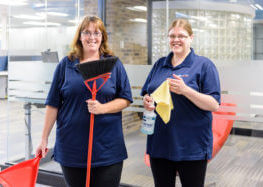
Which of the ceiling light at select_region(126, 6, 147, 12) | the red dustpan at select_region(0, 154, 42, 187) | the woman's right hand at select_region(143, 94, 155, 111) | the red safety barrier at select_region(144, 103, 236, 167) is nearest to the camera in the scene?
the woman's right hand at select_region(143, 94, 155, 111)

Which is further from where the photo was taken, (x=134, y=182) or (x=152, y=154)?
(x=134, y=182)

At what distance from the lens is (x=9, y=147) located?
4.25 meters

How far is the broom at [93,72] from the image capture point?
1.77 meters

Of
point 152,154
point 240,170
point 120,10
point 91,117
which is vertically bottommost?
point 240,170

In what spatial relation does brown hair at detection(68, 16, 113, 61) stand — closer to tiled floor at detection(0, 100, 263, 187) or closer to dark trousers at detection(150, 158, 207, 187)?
dark trousers at detection(150, 158, 207, 187)

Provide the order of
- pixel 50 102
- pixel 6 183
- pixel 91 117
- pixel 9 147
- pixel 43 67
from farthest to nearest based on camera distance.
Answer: pixel 9 147 → pixel 43 67 → pixel 6 183 → pixel 50 102 → pixel 91 117

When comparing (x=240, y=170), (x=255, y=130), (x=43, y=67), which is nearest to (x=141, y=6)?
(x=43, y=67)

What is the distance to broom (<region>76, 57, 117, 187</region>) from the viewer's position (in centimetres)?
177

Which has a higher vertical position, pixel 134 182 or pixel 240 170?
pixel 240 170

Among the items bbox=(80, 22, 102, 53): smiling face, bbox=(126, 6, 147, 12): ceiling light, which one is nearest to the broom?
bbox=(80, 22, 102, 53): smiling face

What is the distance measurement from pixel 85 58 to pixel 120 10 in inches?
73.1

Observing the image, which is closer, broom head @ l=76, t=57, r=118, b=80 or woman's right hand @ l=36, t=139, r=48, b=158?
broom head @ l=76, t=57, r=118, b=80

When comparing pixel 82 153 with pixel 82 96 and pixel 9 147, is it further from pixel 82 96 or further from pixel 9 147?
pixel 9 147

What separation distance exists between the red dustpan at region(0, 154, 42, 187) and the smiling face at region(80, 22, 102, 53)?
76cm
